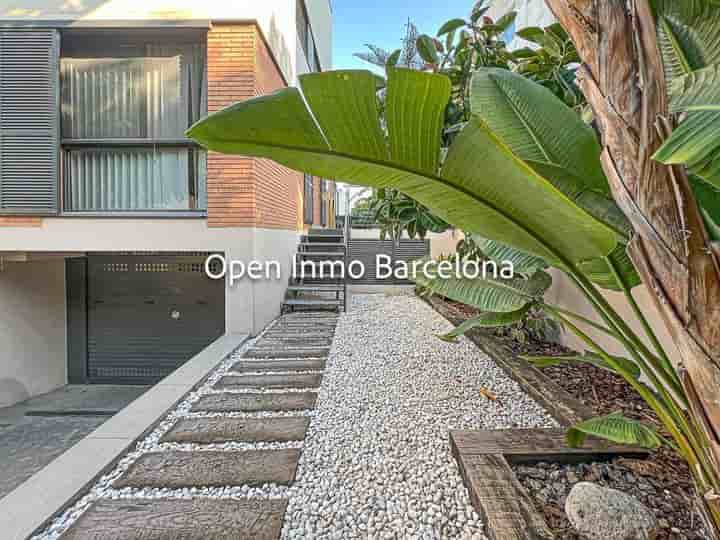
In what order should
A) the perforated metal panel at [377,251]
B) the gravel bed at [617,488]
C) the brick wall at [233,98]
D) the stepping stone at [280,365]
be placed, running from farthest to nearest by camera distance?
the perforated metal panel at [377,251] → the brick wall at [233,98] → the stepping stone at [280,365] → the gravel bed at [617,488]

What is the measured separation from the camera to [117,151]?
5.15m

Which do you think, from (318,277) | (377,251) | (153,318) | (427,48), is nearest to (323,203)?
(377,251)

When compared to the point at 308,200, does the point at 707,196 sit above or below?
below

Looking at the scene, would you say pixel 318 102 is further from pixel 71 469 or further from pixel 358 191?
pixel 358 191

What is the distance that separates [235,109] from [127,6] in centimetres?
548

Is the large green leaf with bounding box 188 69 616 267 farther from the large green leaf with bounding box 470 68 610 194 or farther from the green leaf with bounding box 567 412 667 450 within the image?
the green leaf with bounding box 567 412 667 450

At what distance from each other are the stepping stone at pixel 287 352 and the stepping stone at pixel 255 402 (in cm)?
107

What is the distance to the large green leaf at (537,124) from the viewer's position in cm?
142

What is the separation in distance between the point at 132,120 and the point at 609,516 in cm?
600

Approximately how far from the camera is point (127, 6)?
190 inches

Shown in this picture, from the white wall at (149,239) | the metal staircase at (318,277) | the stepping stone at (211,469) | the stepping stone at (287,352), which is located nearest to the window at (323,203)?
the metal staircase at (318,277)

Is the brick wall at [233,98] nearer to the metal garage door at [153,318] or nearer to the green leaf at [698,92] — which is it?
the metal garage door at [153,318]

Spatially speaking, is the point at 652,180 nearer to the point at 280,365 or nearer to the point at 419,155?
the point at 419,155

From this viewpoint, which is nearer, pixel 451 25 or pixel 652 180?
pixel 652 180
